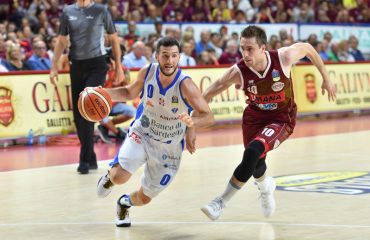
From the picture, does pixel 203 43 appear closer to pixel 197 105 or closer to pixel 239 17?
pixel 239 17

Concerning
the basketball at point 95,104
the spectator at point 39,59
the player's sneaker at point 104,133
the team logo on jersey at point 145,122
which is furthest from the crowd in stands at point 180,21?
the team logo on jersey at point 145,122

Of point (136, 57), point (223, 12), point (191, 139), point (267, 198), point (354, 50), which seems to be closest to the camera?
point (191, 139)

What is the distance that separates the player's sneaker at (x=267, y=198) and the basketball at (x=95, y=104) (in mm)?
1616

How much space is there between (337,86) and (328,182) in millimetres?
10082

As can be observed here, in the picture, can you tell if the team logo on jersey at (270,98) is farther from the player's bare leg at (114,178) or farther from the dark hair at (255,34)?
the player's bare leg at (114,178)

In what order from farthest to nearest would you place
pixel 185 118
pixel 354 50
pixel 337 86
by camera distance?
pixel 354 50
pixel 337 86
pixel 185 118

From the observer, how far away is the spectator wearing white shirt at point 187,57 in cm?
1719

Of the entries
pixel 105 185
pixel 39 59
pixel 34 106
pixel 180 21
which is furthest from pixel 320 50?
pixel 105 185

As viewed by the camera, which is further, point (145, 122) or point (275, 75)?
point (275, 75)

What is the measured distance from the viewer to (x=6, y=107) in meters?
13.7

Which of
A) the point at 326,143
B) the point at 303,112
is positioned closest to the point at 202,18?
the point at 303,112

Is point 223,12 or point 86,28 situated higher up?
point 86,28

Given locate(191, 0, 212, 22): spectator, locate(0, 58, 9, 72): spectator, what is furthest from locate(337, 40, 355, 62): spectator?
locate(0, 58, 9, 72): spectator

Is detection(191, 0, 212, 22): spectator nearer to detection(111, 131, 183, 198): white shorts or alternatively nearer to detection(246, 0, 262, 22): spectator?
detection(246, 0, 262, 22): spectator
